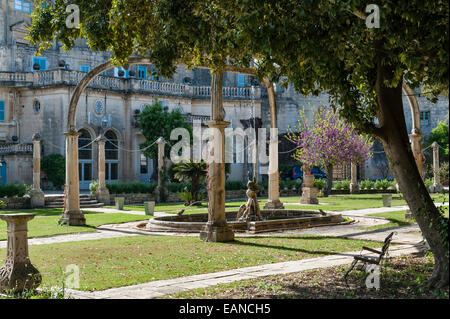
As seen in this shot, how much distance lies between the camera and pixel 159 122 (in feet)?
118

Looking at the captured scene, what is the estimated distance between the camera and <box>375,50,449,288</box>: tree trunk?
288 inches

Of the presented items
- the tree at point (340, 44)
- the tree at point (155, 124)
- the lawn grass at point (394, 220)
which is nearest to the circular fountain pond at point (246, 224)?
the lawn grass at point (394, 220)

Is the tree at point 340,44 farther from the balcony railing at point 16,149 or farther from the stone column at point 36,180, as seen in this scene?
the balcony railing at point 16,149

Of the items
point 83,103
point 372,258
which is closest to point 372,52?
point 372,258

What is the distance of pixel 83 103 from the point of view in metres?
35.0

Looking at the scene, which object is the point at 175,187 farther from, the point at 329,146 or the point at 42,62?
the point at 42,62

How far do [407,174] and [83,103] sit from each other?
29882 millimetres

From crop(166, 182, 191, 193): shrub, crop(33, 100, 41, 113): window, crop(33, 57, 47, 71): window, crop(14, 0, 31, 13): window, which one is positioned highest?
crop(14, 0, 31, 13): window

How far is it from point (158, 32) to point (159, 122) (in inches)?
1032

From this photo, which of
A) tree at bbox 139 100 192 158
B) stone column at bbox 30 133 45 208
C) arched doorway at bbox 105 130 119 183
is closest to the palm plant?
stone column at bbox 30 133 45 208

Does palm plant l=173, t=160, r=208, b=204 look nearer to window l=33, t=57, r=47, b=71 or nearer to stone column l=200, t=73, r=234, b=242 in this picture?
stone column l=200, t=73, r=234, b=242

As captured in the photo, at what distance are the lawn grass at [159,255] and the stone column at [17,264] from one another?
2.09 ft

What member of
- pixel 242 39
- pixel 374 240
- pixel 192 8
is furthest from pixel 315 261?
pixel 192 8

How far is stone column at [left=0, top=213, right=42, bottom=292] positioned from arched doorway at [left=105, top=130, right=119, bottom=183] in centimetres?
2951
